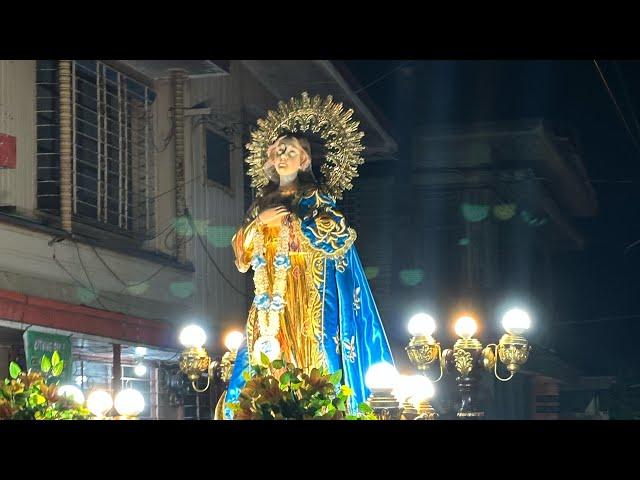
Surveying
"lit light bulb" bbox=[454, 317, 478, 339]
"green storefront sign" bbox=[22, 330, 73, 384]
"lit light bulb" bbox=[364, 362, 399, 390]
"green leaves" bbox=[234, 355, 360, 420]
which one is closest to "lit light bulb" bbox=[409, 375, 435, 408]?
"lit light bulb" bbox=[364, 362, 399, 390]

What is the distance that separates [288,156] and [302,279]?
830 millimetres

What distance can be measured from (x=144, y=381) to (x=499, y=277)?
6.92 meters

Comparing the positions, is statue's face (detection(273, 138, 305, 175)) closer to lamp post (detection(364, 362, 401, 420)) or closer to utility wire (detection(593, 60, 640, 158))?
lamp post (detection(364, 362, 401, 420))

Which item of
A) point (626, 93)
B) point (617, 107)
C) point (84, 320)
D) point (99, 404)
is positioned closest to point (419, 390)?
point (99, 404)

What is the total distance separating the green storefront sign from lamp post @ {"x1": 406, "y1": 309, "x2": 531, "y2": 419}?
3.59 metres

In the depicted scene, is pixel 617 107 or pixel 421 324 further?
pixel 617 107

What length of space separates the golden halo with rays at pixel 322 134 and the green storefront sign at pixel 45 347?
3291 mm

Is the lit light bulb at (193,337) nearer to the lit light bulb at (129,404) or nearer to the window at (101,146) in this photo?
the lit light bulb at (129,404)

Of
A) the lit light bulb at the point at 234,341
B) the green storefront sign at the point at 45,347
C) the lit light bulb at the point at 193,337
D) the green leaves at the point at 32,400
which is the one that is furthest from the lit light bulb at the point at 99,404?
the green storefront sign at the point at 45,347

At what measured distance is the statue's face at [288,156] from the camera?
991 cm

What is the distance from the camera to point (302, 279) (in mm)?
9781

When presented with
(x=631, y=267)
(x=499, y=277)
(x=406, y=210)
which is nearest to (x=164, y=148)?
(x=406, y=210)

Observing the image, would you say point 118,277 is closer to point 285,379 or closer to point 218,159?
point 218,159
